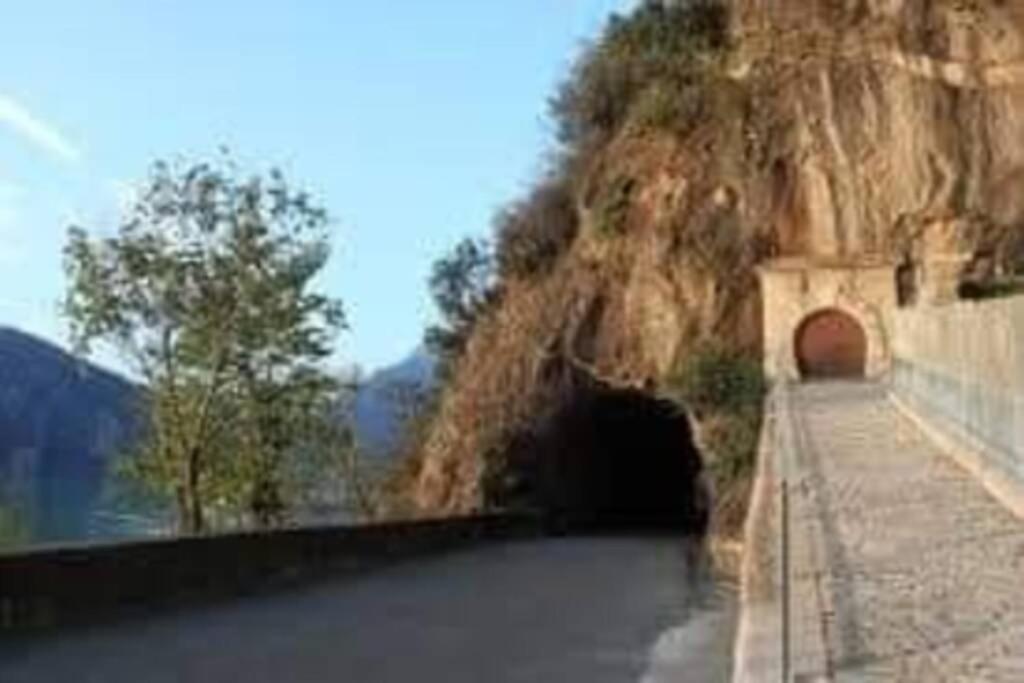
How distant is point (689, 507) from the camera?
61469mm

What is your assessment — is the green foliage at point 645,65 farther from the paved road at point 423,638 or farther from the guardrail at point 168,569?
the paved road at point 423,638

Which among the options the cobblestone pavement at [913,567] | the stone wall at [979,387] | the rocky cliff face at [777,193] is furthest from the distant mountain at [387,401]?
the cobblestone pavement at [913,567]

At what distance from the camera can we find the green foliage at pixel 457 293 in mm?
60344

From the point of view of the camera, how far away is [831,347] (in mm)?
51531

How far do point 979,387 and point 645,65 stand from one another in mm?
31840

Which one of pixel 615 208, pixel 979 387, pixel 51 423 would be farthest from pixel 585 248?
pixel 51 423

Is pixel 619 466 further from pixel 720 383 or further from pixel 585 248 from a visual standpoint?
pixel 720 383

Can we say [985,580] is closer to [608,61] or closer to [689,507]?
[608,61]

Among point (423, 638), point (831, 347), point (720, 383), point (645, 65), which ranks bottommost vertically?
point (423, 638)

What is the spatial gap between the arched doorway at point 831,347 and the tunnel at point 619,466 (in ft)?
13.6

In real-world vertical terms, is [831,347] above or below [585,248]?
below

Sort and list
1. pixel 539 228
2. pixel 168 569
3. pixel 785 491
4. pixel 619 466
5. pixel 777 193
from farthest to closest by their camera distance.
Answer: pixel 619 466 → pixel 539 228 → pixel 777 193 → pixel 168 569 → pixel 785 491

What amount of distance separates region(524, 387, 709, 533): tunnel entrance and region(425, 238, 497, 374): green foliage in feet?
17.1

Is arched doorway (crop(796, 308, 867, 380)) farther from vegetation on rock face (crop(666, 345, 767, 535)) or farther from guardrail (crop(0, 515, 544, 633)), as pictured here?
guardrail (crop(0, 515, 544, 633))
